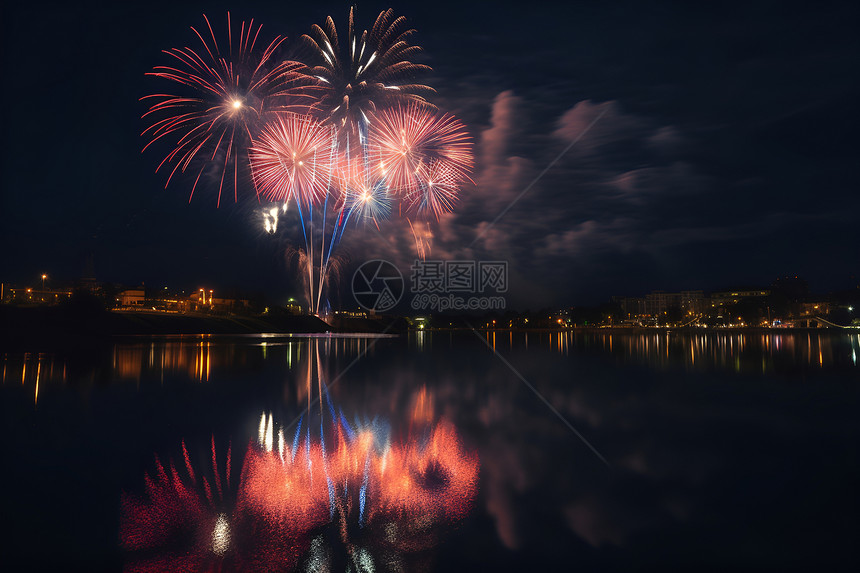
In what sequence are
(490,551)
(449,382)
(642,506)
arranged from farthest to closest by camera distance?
1. (449,382)
2. (642,506)
3. (490,551)

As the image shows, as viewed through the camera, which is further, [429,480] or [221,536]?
[429,480]

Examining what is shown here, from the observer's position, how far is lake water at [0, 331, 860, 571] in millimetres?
4160

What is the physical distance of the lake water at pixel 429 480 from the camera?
416cm

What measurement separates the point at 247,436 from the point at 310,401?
11.5 ft

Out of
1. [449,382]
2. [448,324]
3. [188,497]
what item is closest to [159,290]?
[448,324]

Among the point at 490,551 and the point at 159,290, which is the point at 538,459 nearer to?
the point at 490,551

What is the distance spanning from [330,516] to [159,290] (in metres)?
129

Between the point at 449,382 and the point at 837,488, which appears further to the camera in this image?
the point at 449,382

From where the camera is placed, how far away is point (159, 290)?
389ft

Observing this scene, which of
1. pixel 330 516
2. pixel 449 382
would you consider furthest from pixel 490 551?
pixel 449 382

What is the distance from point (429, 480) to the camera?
5.91m

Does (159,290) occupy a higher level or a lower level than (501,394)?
higher

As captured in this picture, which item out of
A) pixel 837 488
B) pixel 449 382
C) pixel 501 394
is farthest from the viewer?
pixel 449 382

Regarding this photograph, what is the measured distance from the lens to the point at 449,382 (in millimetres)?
15312
